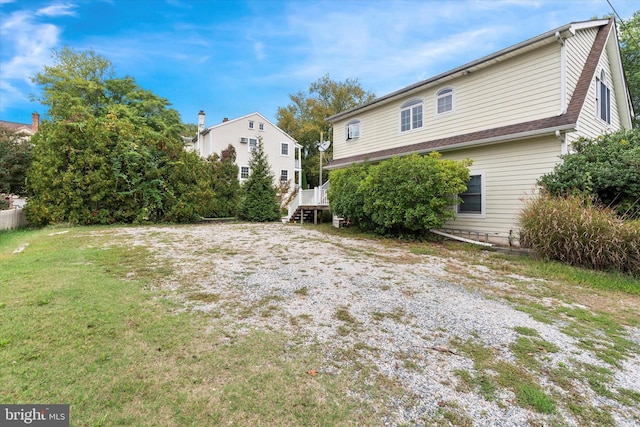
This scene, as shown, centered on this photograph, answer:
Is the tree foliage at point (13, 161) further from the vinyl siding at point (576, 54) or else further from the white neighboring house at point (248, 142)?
the vinyl siding at point (576, 54)

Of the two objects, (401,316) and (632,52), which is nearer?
(401,316)

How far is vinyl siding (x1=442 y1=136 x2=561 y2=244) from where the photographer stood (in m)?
7.71

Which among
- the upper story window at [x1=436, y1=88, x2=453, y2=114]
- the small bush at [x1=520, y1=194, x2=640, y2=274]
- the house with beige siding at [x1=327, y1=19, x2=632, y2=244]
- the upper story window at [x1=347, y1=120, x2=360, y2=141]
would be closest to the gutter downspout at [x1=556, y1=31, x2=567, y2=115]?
the house with beige siding at [x1=327, y1=19, x2=632, y2=244]

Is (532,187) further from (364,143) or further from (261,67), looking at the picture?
(261,67)

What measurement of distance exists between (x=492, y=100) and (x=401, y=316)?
853 centimetres

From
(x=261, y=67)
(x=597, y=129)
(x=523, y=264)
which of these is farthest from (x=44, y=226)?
(x=597, y=129)

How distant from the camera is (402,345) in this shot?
9.06 ft

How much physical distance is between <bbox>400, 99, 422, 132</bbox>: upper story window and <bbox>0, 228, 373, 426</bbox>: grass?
31.9 feet

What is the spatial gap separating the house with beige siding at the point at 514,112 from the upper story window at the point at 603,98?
32mm

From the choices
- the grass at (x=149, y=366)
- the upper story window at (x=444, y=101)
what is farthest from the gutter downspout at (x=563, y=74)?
the grass at (x=149, y=366)

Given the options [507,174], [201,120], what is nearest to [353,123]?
[507,174]

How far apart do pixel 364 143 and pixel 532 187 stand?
694 cm

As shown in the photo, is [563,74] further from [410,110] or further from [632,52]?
[632,52]

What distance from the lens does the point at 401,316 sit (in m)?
3.43
